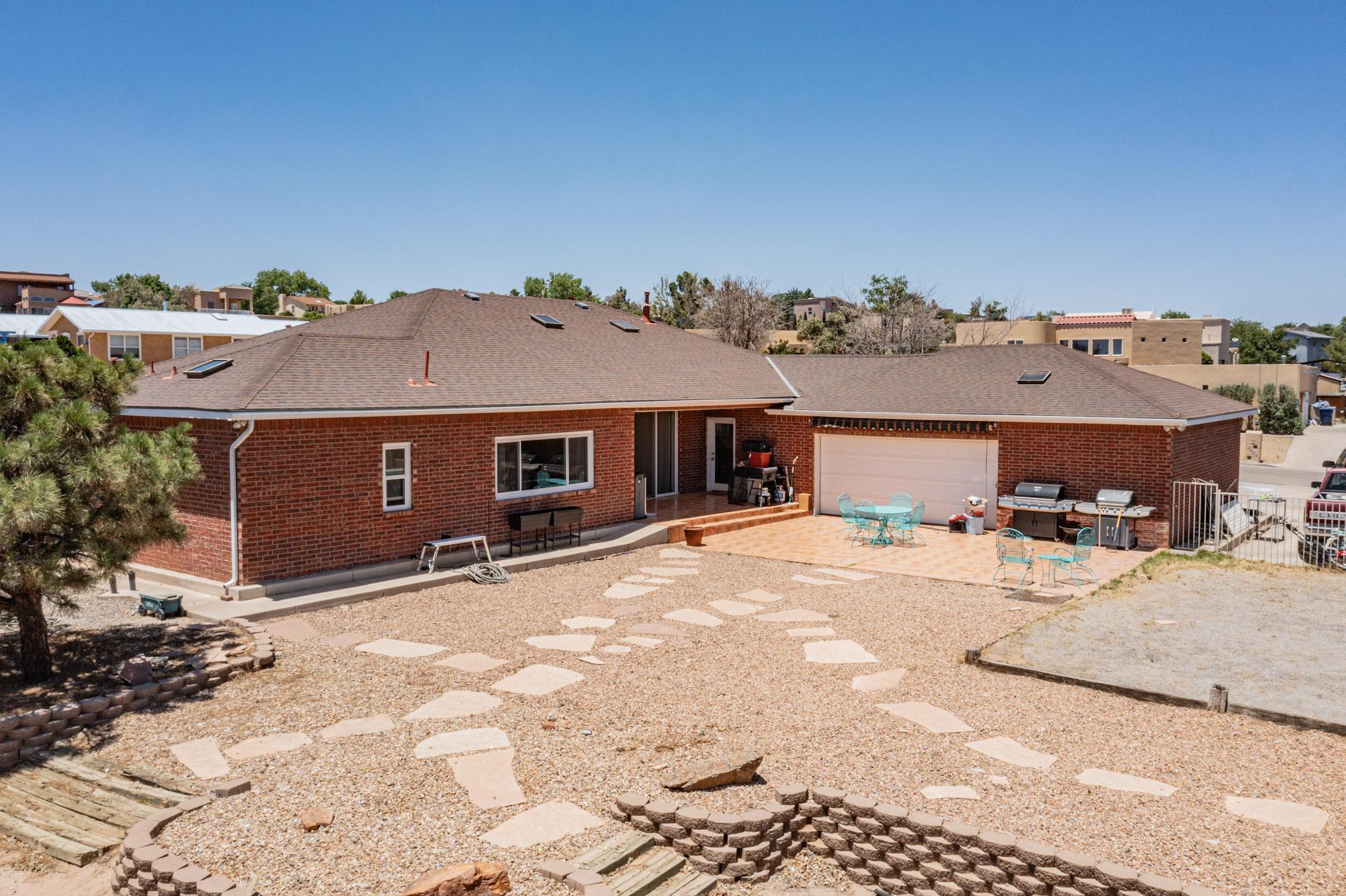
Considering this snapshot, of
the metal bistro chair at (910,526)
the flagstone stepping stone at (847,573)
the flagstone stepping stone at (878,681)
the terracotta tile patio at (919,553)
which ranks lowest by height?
the flagstone stepping stone at (878,681)

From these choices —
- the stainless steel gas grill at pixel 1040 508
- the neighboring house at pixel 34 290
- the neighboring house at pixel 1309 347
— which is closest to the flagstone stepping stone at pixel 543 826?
the stainless steel gas grill at pixel 1040 508

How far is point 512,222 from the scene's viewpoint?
4409cm

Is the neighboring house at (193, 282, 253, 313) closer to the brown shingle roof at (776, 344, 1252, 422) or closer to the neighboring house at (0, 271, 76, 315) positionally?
the neighboring house at (0, 271, 76, 315)

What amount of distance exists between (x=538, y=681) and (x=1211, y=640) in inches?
328

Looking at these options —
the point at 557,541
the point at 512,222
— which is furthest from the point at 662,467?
the point at 512,222

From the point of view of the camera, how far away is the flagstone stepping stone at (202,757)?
24.0ft

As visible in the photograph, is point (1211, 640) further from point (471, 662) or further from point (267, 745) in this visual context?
point (267, 745)

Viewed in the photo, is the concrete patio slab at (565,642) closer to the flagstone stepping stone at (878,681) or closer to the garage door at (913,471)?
the flagstone stepping stone at (878,681)

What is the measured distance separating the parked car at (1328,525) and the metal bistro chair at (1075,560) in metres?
3.93

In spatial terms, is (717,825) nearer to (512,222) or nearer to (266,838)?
(266,838)

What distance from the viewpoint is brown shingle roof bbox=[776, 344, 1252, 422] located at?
→ 60.1ft

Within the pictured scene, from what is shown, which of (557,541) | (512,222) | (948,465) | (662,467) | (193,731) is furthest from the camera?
(512,222)

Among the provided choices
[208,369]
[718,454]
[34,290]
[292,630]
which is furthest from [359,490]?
[34,290]

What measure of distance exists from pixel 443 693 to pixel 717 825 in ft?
13.1
